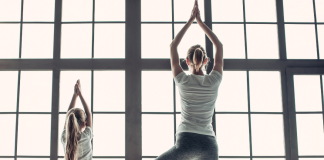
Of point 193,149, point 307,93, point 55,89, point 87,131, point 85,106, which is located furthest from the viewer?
point 307,93

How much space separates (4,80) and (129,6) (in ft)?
4.78

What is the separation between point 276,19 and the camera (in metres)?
2.33

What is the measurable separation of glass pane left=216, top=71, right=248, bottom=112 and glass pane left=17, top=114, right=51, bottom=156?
1708 millimetres

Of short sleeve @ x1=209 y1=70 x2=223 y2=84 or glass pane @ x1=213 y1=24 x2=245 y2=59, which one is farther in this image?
glass pane @ x1=213 y1=24 x2=245 y2=59

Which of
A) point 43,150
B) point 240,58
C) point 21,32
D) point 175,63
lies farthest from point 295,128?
point 21,32

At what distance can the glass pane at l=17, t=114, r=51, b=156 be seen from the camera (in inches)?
86.3

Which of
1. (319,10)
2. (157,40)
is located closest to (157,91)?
(157,40)

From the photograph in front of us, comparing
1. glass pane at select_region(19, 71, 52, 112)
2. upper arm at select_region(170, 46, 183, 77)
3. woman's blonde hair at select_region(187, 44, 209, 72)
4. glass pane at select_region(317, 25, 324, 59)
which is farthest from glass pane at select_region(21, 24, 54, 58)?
glass pane at select_region(317, 25, 324, 59)

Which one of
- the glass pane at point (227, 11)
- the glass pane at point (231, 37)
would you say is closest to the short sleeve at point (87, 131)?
the glass pane at point (231, 37)

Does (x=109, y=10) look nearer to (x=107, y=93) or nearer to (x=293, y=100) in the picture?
(x=107, y=93)

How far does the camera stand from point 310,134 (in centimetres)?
224

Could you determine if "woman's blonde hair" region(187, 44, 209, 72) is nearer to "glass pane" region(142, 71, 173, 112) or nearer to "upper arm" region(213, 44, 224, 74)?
"upper arm" region(213, 44, 224, 74)

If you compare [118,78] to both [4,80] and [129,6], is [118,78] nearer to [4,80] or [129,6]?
[129,6]

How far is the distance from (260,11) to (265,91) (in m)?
0.84
